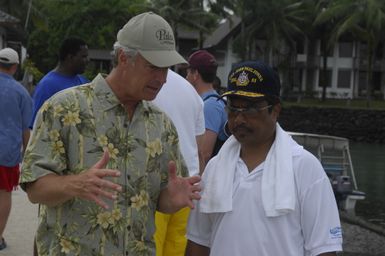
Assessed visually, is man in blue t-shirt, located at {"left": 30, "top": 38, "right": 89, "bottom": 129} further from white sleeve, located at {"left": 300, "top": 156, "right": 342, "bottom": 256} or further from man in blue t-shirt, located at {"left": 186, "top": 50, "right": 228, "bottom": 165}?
white sleeve, located at {"left": 300, "top": 156, "right": 342, "bottom": 256}

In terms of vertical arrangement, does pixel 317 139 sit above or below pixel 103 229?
below

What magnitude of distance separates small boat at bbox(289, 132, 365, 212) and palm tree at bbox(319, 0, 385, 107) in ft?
128

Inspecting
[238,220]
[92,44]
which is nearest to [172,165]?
[238,220]

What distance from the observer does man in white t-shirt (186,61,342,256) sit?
9.72 ft

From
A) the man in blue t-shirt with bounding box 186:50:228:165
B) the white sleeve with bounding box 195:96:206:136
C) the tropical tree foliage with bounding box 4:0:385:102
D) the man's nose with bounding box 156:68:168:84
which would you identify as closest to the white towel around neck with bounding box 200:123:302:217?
the man's nose with bounding box 156:68:168:84

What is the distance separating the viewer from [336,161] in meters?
18.8

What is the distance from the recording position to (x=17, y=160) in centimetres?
642

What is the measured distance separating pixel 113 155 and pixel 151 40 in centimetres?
52

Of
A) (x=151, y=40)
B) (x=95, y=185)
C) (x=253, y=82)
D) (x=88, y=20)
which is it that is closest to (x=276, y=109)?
(x=253, y=82)

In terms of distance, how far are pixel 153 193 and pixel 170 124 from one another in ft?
1.11

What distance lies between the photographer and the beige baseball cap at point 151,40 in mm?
3064

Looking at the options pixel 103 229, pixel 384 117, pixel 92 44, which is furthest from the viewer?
pixel 92 44

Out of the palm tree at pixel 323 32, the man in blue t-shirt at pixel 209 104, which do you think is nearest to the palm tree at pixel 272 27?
the palm tree at pixel 323 32

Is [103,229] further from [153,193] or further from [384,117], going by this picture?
[384,117]
